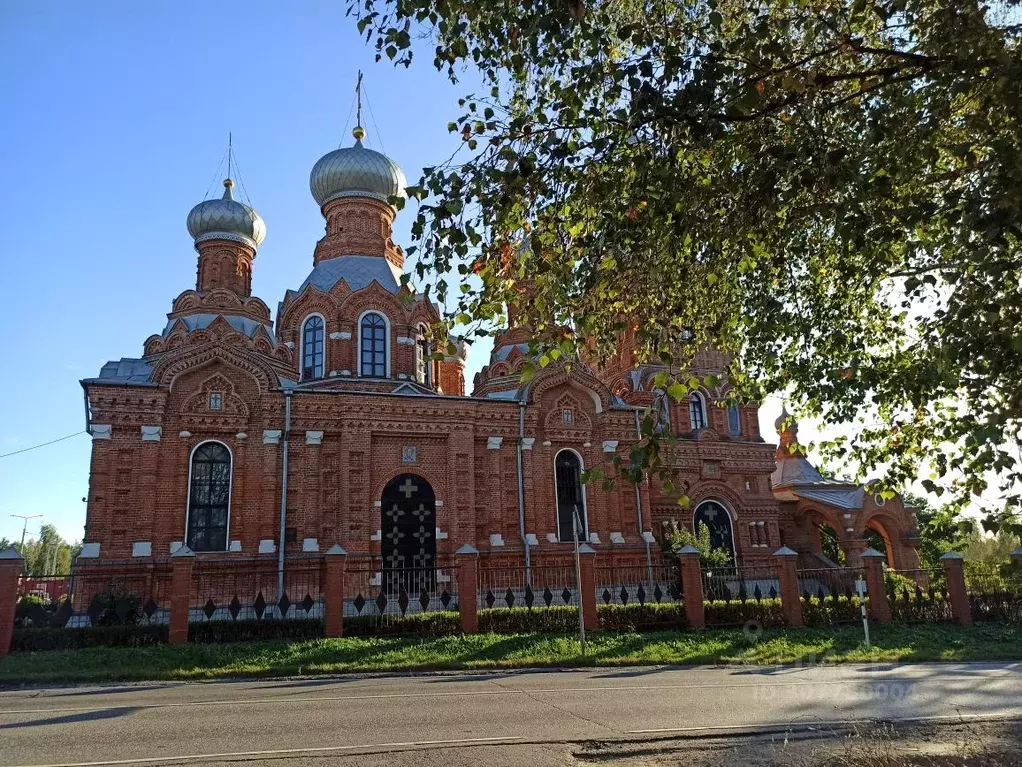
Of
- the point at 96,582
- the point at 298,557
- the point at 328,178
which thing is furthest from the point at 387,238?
the point at 96,582

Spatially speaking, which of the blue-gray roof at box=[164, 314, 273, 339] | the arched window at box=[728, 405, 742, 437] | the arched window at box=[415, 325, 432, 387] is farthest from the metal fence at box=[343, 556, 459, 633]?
the arched window at box=[728, 405, 742, 437]

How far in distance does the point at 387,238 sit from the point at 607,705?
21434 mm

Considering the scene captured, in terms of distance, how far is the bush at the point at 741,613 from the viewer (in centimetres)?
1602

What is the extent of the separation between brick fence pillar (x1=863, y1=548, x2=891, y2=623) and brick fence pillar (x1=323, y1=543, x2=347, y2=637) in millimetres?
11874

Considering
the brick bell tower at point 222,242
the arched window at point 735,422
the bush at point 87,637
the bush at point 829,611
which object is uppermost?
the brick bell tower at point 222,242

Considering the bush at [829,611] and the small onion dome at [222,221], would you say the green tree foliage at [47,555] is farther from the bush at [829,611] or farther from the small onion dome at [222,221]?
the bush at [829,611]

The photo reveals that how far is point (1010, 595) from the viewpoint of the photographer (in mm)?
18250

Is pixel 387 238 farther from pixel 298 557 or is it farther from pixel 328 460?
pixel 298 557

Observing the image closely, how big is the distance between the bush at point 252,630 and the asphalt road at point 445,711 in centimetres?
289

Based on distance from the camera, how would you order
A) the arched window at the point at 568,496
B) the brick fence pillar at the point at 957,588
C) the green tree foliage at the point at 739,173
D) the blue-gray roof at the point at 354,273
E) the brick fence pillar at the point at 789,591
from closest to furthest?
the green tree foliage at the point at 739,173 → the brick fence pillar at the point at 789,591 → the brick fence pillar at the point at 957,588 → the arched window at the point at 568,496 → the blue-gray roof at the point at 354,273

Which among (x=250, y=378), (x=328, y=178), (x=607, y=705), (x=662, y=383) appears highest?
(x=328, y=178)

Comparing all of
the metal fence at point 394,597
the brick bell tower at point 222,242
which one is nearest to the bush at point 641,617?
the metal fence at point 394,597

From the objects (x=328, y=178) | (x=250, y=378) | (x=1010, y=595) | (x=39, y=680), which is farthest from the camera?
(x=328, y=178)

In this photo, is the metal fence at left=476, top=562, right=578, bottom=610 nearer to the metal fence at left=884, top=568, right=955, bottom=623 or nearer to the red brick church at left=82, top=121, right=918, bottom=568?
the red brick church at left=82, top=121, right=918, bottom=568
